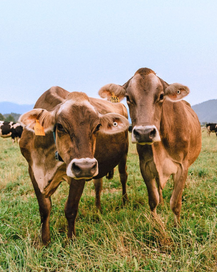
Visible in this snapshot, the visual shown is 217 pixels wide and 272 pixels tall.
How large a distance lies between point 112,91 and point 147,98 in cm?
75

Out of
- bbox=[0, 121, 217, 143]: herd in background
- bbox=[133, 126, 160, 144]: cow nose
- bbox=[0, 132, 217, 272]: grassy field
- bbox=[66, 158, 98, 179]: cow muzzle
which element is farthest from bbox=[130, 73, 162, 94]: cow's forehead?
bbox=[0, 121, 217, 143]: herd in background

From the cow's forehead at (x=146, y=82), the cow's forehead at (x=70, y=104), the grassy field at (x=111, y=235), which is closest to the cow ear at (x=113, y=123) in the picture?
the cow's forehead at (x=70, y=104)

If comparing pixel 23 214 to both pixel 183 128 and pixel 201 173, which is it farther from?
pixel 201 173

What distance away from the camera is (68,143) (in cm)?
268

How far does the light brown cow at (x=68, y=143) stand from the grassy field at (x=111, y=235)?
436mm

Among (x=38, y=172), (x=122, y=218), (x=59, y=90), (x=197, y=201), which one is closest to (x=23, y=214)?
(x=38, y=172)

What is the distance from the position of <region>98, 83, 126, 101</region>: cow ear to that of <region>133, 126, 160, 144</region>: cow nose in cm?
99

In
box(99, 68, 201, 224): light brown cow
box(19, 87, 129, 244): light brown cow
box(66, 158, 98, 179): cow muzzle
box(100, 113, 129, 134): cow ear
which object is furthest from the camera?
box(99, 68, 201, 224): light brown cow

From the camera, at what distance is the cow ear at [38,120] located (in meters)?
2.87

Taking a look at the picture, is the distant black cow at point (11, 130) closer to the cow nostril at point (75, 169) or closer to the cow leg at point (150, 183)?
the cow leg at point (150, 183)

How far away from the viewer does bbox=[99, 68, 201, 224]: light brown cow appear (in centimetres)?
324

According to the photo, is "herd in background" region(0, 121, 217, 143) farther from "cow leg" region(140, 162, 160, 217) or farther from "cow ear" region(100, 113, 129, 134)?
"cow ear" region(100, 113, 129, 134)

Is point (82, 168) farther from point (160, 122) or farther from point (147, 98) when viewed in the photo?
point (160, 122)

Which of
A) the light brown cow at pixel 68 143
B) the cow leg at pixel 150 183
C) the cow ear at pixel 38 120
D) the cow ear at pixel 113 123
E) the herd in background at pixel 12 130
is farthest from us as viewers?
the herd in background at pixel 12 130
